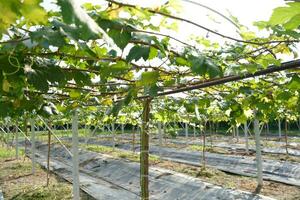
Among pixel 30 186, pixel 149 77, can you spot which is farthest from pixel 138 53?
pixel 30 186

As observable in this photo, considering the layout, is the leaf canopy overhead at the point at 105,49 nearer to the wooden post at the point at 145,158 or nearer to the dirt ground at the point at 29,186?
the wooden post at the point at 145,158

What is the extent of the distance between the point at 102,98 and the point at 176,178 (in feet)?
24.0

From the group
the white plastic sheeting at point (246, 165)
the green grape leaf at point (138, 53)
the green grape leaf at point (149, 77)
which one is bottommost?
the white plastic sheeting at point (246, 165)

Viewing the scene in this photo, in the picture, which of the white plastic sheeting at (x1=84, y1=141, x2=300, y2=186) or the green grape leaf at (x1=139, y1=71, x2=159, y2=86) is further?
the white plastic sheeting at (x1=84, y1=141, x2=300, y2=186)

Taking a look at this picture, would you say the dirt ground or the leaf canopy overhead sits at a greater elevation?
the leaf canopy overhead

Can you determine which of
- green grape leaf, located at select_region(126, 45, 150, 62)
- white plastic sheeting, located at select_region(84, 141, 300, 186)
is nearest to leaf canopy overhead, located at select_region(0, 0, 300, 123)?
green grape leaf, located at select_region(126, 45, 150, 62)

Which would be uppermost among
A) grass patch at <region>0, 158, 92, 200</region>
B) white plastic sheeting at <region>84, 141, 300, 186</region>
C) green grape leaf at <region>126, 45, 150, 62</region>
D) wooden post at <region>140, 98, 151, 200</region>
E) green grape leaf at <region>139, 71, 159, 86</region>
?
green grape leaf at <region>126, 45, 150, 62</region>

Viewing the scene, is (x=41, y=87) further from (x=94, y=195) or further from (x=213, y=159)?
(x=213, y=159)

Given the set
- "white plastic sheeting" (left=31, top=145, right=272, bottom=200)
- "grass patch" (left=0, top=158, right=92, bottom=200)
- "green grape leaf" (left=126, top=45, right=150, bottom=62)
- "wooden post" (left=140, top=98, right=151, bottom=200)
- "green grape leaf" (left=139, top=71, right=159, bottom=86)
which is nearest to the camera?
"green grape leaf" (left=126, top=45, right=150, bottom=62)

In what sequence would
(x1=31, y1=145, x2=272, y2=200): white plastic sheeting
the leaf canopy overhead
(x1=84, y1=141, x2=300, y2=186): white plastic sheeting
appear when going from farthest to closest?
1. (x1=84, y1=141, x2=300, y2=186): white plastic sheeting
2. (x1=31, y1=145, x2=272, y2=200): white plastic sheeting
3. the leaf canopy overhead

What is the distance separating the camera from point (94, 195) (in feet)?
31.8

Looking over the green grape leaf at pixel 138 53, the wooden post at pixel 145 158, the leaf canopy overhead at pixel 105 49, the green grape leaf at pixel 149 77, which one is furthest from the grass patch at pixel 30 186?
the green grape leaf at pixel 138 53

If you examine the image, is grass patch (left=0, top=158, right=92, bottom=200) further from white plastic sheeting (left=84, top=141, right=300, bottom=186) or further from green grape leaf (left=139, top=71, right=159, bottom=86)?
green grape leaf (left=139, top=71, right=159, bottom=86)

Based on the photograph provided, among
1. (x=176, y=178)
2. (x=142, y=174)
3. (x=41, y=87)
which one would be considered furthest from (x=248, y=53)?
(x=176, y=178)
